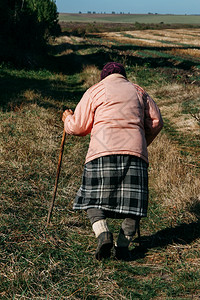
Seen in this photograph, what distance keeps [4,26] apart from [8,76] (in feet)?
24.2

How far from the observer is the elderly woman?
2650 millimetres

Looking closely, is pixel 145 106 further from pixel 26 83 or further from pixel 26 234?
pixel 26 83

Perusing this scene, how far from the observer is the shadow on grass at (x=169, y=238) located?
125 inches

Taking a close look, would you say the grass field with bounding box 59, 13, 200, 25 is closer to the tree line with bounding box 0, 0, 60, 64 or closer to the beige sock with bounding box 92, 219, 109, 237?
the tree line with bounding box 0, 0, 60, 64

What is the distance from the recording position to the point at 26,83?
13.0 meters

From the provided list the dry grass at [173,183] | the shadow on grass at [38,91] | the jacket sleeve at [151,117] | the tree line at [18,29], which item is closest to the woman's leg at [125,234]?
the jacket sleeve at [151,117]

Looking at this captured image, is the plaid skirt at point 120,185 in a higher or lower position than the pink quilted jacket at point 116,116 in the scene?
lower

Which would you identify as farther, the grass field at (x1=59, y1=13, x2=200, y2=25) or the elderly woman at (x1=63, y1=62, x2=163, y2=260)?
the grass field at (x1=59, y1=13, x2=200, y2=25)

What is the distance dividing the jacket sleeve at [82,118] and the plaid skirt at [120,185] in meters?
0.40

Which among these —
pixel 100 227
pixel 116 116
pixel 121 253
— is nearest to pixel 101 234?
pixel 100 227

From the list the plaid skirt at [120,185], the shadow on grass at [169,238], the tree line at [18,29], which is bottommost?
the shadow on grass at [169,238]

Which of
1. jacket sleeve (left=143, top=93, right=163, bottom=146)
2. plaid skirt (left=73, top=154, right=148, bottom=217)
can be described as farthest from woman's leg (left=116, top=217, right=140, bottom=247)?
jacket sleeve (left=143, top=93, right=163, bottom=146)

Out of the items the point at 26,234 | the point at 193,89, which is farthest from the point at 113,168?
the point at 193,89

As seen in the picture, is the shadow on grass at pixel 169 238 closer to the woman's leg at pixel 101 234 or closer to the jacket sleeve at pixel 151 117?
the woman's leg at pixel 101 234
